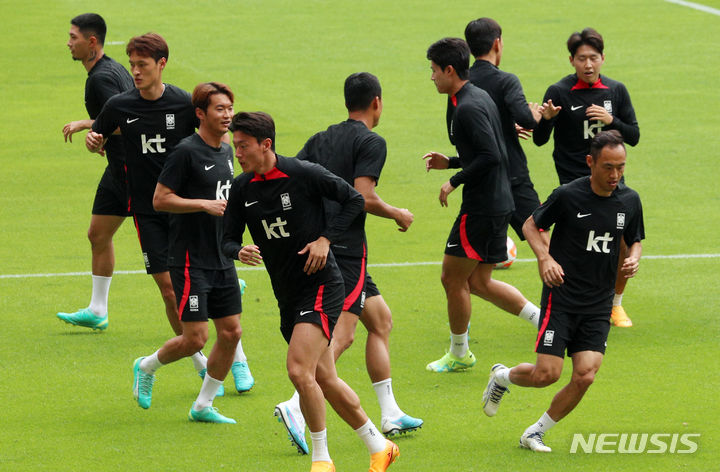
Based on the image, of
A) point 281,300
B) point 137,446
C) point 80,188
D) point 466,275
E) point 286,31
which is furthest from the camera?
point 286,31

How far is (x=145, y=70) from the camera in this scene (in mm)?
9492

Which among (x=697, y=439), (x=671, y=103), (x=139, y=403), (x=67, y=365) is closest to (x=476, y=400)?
(x=697, y=439)

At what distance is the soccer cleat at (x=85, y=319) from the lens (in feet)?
37.5

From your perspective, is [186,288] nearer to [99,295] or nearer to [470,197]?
[470,197]

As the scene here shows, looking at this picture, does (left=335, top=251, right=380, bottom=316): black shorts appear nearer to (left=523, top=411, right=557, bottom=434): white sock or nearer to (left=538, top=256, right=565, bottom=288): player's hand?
(left=538, top=256, right=565, bottom=288): player's hand

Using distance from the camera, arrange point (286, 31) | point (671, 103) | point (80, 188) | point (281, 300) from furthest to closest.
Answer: point (286, 31), point (671, 103), point (80, 188), point (281, 300)

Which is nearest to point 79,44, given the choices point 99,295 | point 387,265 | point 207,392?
point 99,295

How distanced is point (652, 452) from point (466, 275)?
8.04ft

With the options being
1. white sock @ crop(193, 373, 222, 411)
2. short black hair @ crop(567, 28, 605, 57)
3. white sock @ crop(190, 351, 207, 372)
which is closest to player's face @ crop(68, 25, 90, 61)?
white sock @ crop(190, 351, 207, 372)

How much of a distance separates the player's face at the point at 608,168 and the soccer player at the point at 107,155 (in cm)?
415

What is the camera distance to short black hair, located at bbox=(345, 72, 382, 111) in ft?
28.4

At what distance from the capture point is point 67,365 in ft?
34.6

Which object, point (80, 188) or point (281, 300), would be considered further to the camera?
point (80, 188)

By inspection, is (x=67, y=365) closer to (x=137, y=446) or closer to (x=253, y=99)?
(x=137, y=446)
